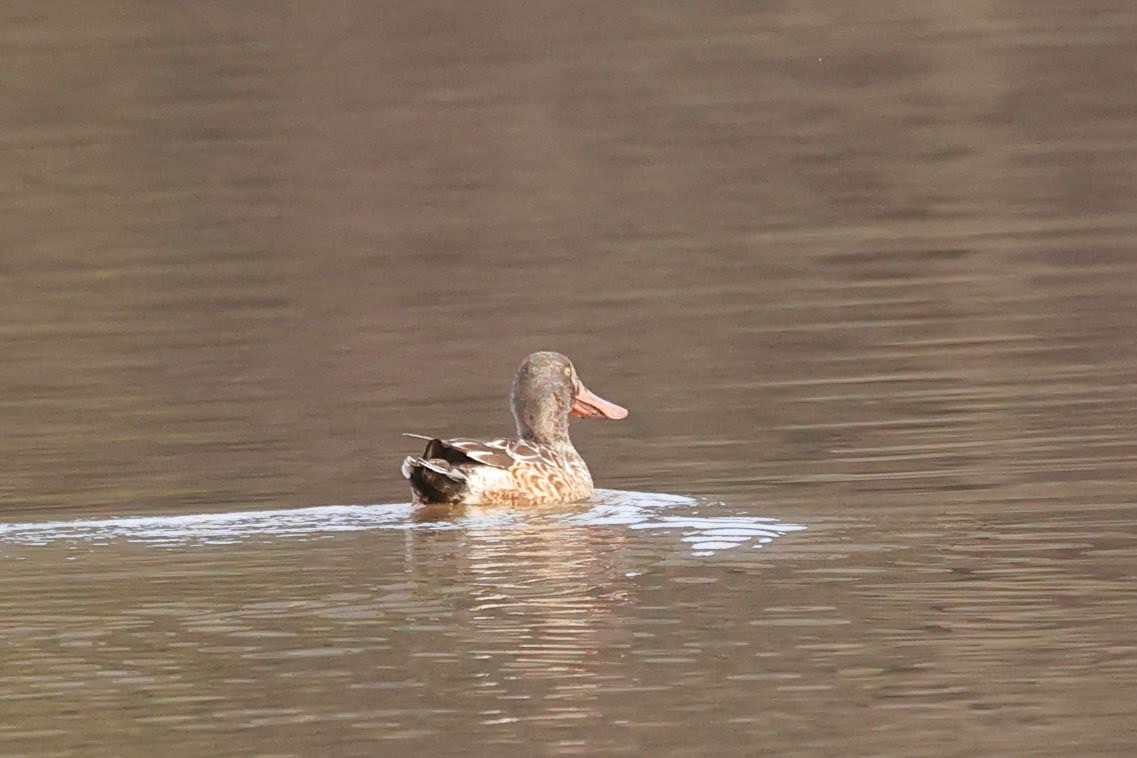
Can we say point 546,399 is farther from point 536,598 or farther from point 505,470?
point 536,598

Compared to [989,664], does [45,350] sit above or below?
above

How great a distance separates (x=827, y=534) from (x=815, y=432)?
2590mm

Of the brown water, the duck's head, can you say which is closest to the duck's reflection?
the brown water

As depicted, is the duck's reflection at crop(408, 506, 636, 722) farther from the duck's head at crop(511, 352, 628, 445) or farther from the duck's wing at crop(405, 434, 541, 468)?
the duck's head at crop(511, 352, 628, 445)

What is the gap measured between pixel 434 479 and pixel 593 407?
6.17 feet

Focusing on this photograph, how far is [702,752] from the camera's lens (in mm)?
7766

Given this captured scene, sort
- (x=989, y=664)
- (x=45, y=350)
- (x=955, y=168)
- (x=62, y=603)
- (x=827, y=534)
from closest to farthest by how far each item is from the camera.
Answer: (x=989, y=664)
(x=62, y=603)
(x=827, y=534)
(x=45, y=350)
(x=955, y=168)

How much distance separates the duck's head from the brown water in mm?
348

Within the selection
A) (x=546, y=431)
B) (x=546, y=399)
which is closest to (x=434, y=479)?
(x=546, y=431)

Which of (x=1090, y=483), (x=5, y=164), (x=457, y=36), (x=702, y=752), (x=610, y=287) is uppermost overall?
(x=457, y=36)

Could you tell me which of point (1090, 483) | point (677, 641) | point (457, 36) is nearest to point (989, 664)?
point (677, 641)

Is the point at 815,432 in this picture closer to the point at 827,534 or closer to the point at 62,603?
the point at 827,534

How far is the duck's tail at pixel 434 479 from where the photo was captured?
39.0 ft

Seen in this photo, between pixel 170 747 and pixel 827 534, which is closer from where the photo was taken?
pixel 170 747
